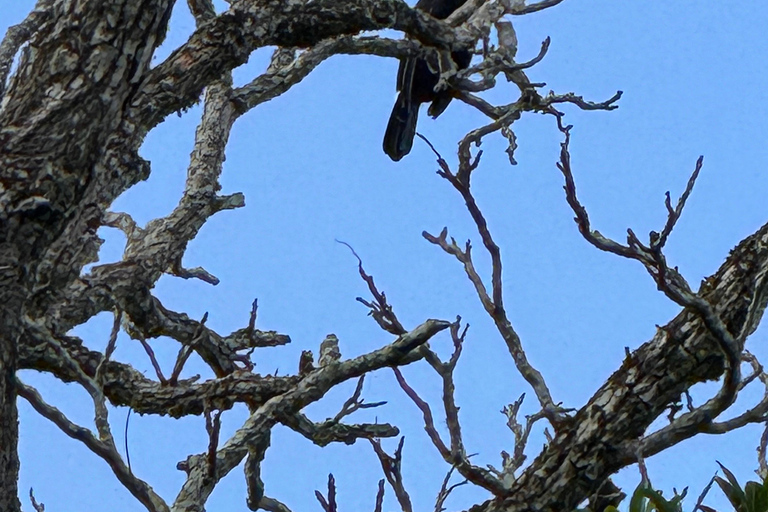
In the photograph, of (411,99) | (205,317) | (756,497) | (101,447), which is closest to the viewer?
(101,447)

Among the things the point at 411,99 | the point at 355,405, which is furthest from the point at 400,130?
the point at 355,405

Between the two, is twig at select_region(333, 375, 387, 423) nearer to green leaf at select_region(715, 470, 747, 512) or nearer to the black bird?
green leaf at select_region(715, 470, 747, 512)

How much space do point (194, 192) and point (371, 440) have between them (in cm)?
199

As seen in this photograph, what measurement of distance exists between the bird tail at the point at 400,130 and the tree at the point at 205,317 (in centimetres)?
190

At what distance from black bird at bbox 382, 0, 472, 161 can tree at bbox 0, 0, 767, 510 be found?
1.93 m

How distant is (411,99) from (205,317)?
3.81 meters

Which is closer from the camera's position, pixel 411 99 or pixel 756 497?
pixel 756 497

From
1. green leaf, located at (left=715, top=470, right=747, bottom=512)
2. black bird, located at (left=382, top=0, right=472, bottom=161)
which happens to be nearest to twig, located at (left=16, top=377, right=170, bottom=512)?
green leaf, located at (left=715, top=470, right=747, bottom=512)

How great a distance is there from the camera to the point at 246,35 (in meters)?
3.10

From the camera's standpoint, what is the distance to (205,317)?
2.94m

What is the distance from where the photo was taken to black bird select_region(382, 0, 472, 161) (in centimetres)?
601

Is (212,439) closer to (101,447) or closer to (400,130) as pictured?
(101,447)

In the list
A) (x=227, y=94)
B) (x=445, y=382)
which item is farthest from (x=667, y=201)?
(x=227, y=94)

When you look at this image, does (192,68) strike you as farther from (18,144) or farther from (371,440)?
(371,440)
